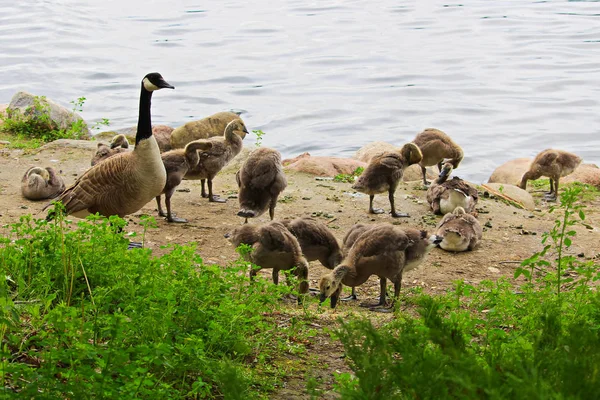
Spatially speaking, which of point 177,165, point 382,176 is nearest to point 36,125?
point 177,165

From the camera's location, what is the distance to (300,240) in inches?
319

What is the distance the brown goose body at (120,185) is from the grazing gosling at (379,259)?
8.18ft

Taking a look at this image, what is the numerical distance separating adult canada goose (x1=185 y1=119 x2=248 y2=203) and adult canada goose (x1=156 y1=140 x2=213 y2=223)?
0.18 m

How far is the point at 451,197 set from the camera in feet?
35.5

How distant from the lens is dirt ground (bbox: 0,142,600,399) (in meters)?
8.96

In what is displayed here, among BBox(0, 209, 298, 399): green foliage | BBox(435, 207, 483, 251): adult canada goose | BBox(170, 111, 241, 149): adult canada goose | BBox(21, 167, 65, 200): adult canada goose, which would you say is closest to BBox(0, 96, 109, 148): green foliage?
BBox(170, 111, 241, 149): adult canada goose

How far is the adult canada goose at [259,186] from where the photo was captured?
9.83 m

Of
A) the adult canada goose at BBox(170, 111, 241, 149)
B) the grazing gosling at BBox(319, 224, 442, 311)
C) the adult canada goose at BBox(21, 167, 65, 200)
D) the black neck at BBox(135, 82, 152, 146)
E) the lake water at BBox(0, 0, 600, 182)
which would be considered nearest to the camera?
the grazing gosling at BBox(319, 224, 442, 311)

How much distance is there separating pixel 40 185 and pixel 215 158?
232 centimetres

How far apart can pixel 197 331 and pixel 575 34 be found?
26.3m

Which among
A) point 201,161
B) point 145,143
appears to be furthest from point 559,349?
point 201,161

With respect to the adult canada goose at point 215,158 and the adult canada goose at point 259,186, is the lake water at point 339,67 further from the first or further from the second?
the adult canada goose at point 259,186

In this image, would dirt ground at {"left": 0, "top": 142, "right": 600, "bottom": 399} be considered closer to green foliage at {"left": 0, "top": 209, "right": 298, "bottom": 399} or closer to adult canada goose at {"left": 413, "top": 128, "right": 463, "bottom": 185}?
adult canada goose at {"left": 413, "top": 128, "right": 463, "bottom": 185}

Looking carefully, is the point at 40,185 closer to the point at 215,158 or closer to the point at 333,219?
the point at 215,158
